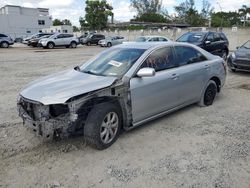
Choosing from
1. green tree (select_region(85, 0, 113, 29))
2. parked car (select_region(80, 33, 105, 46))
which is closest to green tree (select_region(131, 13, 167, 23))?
green tree (select_region(85, 0, 113, 29))

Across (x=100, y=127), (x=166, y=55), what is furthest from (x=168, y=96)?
(x=100, y=127)

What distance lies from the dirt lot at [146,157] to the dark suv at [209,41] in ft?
24.3

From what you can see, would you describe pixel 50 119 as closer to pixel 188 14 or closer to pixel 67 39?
pixel 67 39

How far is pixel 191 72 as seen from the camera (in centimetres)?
511

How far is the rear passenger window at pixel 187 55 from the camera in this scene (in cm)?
501

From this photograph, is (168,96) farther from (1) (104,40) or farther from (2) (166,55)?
(1) (104,40)

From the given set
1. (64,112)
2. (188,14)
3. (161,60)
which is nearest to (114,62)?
(161,60)

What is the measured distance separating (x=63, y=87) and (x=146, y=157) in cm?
153

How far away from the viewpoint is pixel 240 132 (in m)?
4.48

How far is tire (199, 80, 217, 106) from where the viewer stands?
5730mm

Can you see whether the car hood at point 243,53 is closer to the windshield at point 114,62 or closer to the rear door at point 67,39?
the windshield at point 114,62

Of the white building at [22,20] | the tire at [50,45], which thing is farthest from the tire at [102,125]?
the white building at [22,20]

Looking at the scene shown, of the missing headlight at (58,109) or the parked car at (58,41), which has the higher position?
the parked car at (58,41)

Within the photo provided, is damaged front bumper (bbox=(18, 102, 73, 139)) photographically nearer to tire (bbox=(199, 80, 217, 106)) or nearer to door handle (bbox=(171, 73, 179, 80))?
door handle (bbox=(171, 73, 179, 80))
